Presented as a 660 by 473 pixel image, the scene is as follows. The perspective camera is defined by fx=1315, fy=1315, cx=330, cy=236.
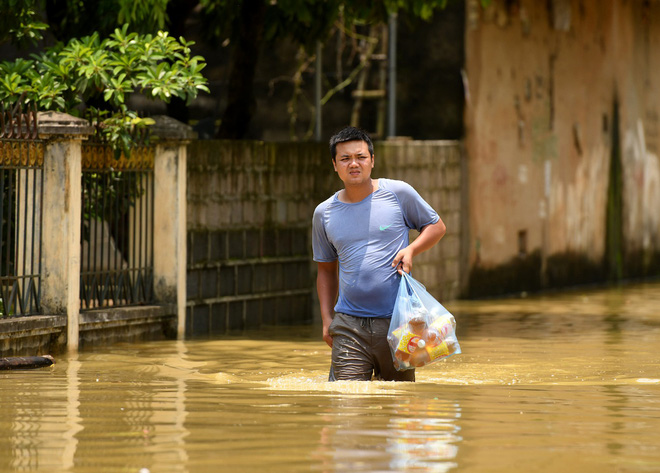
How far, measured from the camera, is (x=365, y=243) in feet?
24.8

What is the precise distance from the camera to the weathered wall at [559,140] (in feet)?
57.8

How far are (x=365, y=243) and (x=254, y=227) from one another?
6276mm

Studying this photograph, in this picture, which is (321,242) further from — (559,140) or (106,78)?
(559,140)

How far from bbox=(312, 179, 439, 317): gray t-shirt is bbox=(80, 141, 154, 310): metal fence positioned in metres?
4.30

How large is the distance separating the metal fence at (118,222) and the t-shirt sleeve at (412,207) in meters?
4.47

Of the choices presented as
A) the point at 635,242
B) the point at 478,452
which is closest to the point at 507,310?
the point at 635,242

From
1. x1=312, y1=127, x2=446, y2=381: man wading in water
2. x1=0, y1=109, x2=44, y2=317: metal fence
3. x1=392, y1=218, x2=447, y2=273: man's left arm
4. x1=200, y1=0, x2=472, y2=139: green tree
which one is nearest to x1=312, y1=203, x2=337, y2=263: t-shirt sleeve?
x1=312, y1=127, x2=446, y2=381: man wading in water

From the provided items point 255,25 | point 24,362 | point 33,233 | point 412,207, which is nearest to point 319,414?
point 412,207

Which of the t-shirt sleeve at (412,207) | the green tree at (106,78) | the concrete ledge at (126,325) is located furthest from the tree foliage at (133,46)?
the t-shirt sleeve at (412,207)

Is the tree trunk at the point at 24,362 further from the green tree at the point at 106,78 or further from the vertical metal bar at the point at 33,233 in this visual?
the green tree at the point at 106,78

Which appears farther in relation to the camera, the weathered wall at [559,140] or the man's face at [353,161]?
the weathered wall at [559,140]

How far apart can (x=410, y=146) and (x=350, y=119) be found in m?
1.71

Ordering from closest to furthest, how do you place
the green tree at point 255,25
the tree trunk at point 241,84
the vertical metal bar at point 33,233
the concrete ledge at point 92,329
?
the concrete ledge at point 92,329 < the vertical metal bar at point 33,233 < the green tree at point 255,25 < the tree trunk at point 241,84

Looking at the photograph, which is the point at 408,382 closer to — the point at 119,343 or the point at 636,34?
the point at 119,343
